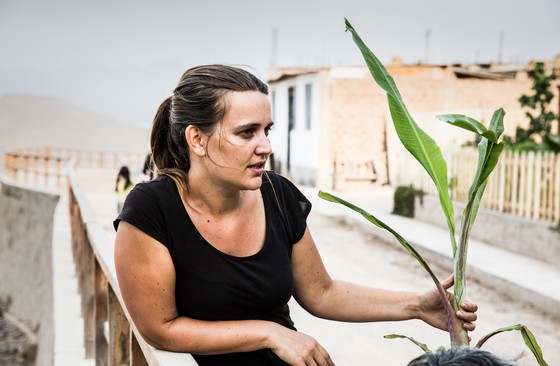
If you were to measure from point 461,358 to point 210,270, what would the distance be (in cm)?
96

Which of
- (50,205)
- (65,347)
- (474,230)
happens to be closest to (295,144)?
(50,205)

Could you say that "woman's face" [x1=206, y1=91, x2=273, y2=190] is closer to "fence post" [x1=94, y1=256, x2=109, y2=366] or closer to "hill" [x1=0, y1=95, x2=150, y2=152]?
"fence post" [x1=94, y1=256, x2=109, y2=366]

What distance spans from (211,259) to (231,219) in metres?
0.16

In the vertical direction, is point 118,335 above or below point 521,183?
above

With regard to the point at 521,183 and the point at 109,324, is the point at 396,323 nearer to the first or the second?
the point at 109,324

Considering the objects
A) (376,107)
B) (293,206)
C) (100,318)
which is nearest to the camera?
(293,206)

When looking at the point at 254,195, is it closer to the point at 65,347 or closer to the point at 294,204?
the point at 294,204

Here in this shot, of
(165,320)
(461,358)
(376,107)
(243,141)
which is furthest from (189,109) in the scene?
(376,107)

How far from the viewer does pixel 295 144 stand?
24609mm

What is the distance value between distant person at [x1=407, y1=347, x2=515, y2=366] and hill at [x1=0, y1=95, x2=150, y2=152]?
123 m

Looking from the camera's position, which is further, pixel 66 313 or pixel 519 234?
pixel 519 234

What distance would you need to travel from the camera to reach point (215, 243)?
2070mm

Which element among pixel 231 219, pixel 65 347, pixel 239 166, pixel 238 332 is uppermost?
pixel 239 166

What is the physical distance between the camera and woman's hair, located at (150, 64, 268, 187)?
79.8 inches
